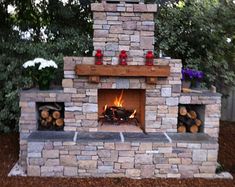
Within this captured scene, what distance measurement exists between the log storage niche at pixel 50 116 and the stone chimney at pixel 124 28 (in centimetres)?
92

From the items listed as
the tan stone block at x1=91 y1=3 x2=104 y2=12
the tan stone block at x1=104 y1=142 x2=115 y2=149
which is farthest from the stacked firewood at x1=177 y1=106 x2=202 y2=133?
the tan stone block at x1=91 y1=3 x2=104 y2=12

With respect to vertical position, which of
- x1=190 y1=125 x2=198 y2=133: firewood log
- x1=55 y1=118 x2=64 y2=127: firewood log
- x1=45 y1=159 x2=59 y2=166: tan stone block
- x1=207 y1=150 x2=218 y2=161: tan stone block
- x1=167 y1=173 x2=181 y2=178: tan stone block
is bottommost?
x1=167 y1=173 x2=181 y2=178: tan stone block

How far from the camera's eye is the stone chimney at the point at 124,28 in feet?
13.1

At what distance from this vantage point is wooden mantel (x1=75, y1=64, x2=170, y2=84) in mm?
3885

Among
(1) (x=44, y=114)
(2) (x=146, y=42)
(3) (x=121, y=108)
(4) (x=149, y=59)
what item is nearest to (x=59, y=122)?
(1) (x=44, y=114)

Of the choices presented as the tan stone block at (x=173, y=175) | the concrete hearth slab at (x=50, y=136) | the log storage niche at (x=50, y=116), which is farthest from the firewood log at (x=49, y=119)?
the tan stone block at (x=173, y=175)

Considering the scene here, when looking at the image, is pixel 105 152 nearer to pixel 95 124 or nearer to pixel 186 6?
pixel 95 124

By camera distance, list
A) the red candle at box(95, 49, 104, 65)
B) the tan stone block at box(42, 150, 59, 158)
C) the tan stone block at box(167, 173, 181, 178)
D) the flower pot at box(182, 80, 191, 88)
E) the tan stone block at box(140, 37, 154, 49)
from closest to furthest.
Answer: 1. the tan stone block at box(42, 150, 59, 158)
2. the tan stone block at box(167, 173, 181, 178)
3. the red candle at box(95, 49, 104, 65)
4. the tan stone block at box(140, 37, 154, 49)
5. the flower pot at box(182, 80, 191, 88)

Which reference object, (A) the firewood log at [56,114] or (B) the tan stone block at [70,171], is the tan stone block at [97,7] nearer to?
(A) the firewood log at [56,114]

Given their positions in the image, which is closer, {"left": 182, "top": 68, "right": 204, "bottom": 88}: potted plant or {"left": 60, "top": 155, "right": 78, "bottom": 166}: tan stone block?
{"left": 60, "top": 155, "right": 78, "bottom": 166}: tan stone block

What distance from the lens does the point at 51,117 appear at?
13.6 ft

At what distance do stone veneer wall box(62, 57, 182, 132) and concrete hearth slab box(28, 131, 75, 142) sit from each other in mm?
123

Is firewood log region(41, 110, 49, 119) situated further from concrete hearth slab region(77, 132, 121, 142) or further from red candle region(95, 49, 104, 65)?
red candle region(95, 49, 104, 65)

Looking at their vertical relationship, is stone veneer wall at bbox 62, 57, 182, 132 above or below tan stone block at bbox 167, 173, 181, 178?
above
